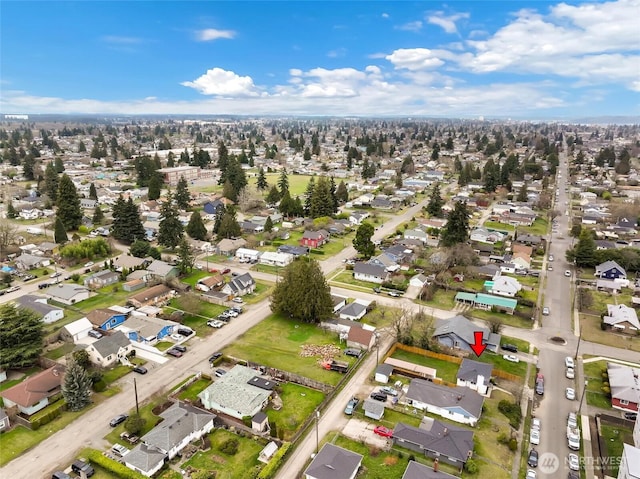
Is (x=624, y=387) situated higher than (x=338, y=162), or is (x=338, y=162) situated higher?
(x=338, y=162)

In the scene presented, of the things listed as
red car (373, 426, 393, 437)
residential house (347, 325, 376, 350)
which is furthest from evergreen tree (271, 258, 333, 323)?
red car (373, 426, 393, 437)

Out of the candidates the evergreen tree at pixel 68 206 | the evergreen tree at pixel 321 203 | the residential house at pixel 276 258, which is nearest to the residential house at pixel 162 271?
the residential house at pixel 276 258

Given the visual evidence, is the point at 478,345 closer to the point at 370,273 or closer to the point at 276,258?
the point at 370,273

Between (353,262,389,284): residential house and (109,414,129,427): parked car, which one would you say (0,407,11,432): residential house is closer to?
(109,414,129,427): parked car

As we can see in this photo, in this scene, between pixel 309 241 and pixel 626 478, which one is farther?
pixel 309 241

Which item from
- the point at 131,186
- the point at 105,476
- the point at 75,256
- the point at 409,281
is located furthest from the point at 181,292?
the point at 131,186

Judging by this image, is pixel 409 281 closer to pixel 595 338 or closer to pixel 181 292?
pixel 595 338
